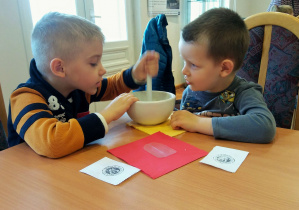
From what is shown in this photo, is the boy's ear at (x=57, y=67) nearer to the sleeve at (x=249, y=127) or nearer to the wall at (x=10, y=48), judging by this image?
the sleeve at (x=249, y=127)

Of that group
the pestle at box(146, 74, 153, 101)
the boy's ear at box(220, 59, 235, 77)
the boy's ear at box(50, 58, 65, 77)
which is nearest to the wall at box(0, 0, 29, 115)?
the boy's ear at box(50, 58, 65, 77)

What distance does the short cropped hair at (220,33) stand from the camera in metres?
0.79

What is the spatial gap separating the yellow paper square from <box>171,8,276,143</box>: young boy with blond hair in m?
0.02

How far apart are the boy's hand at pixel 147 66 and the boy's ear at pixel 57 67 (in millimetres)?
293

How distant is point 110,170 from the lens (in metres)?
0.52

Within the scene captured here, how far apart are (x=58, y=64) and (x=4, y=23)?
3.98 ft

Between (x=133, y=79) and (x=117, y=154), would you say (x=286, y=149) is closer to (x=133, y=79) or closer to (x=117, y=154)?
(x=117, y=154)

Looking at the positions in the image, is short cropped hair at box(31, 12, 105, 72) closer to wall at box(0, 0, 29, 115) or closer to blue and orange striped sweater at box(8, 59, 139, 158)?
blue and orange striped sweater at box(8, 59, 139, 158)

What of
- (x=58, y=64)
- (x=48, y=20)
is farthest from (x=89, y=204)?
(x=48, y=20)

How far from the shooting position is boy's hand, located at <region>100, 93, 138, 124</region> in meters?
0.72

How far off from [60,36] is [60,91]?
201 mm

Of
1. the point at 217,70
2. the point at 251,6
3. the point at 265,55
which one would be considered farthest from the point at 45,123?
the point at 251,6

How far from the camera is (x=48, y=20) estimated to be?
2.51 feet

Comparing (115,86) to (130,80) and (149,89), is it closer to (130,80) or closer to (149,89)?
(130,80)
